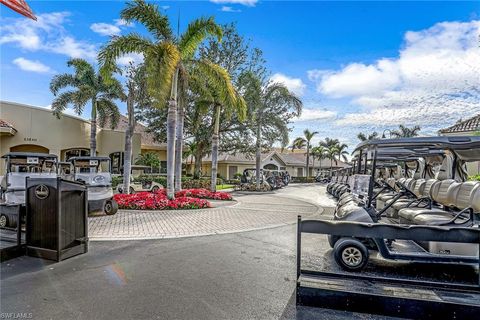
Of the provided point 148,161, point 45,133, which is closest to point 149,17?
point 45,133

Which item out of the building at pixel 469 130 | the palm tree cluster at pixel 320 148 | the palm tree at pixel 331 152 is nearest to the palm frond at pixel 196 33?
the building at pixel 469 130

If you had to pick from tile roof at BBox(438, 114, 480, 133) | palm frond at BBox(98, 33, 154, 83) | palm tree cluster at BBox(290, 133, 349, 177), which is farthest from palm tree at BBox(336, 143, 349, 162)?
palm frond at BBox(98, 33, 154, 83)

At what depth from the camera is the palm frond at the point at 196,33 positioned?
11.8 meters

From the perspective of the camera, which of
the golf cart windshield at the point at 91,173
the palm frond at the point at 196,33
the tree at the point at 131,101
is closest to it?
the golf cart windshield at the point at 91,173

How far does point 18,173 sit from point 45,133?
15079 millimetres

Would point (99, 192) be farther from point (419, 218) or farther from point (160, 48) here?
point (419, 218)

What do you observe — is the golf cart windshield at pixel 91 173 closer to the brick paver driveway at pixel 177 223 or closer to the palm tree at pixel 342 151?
the brick paver driveway at pixel 177 223

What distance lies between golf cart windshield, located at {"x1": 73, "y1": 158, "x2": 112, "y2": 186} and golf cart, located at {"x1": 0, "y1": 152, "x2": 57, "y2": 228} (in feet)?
2.52

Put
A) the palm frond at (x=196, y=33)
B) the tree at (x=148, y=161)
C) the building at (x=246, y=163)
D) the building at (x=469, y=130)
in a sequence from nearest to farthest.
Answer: the palm frond at (x=196, y=33)
the building at (x=469, y=130)
the tree at (x=148, y=161)
the building at (x=246, y=163)

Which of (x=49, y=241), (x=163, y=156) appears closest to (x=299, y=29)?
(x=49, y=241)

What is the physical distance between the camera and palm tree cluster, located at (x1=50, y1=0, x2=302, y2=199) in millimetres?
11258

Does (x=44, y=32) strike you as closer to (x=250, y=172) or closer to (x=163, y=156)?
(x=250, y=172)

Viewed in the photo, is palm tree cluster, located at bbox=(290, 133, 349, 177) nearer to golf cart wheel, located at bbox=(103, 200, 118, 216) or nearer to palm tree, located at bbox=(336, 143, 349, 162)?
palm tree, located at bbox=(336, 143, 349, 162)

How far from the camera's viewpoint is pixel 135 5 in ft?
36.9
